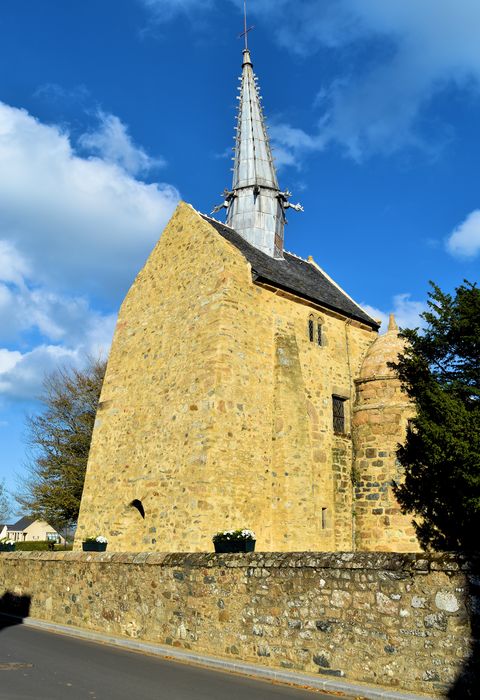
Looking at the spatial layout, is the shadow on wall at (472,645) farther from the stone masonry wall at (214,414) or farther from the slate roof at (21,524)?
the slate roof at (21,524)

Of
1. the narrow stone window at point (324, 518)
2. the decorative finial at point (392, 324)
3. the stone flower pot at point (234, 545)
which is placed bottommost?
the stone flower pot at point (234, 545)

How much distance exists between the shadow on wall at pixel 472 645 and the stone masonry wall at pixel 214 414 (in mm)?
9704

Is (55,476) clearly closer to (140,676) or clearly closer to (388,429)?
(388,429)

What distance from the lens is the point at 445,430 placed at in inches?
616

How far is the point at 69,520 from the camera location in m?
31.4

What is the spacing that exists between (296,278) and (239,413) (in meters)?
7.80

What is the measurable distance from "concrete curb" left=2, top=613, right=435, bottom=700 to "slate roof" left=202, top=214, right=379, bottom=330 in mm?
11963

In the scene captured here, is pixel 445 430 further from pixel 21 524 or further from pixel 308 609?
pixel 21 524

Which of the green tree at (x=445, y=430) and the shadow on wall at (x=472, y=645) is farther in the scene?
the green tree at (x=445, y=430)

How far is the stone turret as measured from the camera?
1889 cm

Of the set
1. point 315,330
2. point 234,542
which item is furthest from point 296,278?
point 234,542

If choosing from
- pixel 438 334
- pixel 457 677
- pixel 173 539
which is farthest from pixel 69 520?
pixel 457 677

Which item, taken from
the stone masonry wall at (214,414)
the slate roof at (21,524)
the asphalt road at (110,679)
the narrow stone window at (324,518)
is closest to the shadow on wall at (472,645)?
the asphalt road at (110,679)

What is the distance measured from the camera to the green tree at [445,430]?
50.3ft
